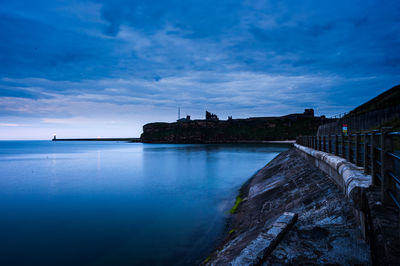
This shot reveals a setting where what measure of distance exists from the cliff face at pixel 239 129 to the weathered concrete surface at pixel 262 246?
147765 millimetres

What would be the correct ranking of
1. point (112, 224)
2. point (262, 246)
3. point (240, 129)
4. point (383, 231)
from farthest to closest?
1. point (240, 129)
2. point (112, 224)
3. point (262, 246)
4. point (383, 231)

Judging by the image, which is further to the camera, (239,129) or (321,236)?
(239,129)

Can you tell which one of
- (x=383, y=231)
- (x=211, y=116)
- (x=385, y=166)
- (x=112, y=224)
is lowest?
(x=112, y=224)

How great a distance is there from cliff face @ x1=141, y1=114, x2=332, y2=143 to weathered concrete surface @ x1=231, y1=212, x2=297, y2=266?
147765mm

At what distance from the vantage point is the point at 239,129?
170250mm

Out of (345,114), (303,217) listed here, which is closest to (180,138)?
(345,114)

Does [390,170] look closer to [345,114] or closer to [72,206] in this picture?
[72,206]

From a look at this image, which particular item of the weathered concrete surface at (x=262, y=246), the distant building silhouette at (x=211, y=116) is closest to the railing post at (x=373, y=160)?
→ the weathered concrete surface at (x=262, y=246)

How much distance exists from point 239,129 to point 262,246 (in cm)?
16846

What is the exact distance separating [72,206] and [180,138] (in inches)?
6660

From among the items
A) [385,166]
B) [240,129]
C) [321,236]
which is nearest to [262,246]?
[321,236]

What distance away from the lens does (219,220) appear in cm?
1040

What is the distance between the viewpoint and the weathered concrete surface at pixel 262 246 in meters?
4.07

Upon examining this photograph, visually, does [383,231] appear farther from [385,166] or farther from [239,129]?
[239,129]
